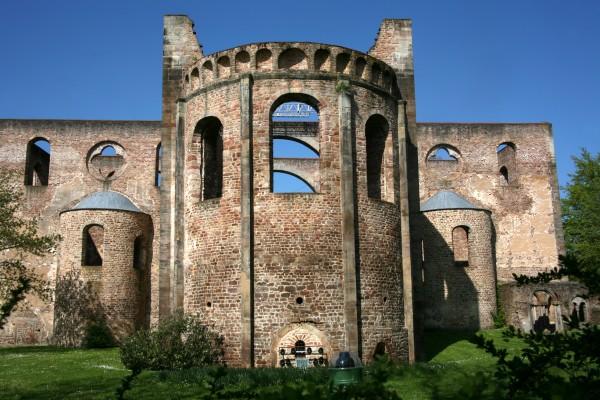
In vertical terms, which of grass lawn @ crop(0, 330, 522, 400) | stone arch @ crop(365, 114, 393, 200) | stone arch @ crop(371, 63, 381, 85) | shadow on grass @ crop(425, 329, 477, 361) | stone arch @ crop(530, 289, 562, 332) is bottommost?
grass lawn @ crop(0, 330, 522, 400)

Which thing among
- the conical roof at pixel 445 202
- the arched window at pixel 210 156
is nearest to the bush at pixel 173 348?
the arched window at pixel 210 156

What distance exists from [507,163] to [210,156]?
63.1 feet

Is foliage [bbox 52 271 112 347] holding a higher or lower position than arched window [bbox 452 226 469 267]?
lower

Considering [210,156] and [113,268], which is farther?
[113,268]

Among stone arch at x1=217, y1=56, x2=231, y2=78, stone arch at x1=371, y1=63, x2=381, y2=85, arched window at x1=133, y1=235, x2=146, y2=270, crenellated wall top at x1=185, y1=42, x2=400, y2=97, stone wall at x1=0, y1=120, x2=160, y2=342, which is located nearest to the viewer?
crenellated wall top at x1=185, y1=42, x2=400, y2=97

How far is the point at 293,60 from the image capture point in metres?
16.5

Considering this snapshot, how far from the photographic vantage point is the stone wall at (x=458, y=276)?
26609 millimetres

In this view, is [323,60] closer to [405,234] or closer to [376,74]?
[376,74]

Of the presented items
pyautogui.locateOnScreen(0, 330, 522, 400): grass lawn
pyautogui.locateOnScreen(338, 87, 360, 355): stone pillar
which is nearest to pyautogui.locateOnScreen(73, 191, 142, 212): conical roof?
pyautogui.locateOnScreen(0, 330, 522, 400): grass lawn

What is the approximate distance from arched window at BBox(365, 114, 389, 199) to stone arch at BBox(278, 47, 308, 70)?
2.43 meters

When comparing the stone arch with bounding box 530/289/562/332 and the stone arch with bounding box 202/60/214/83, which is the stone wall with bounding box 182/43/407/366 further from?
the stone arch with bounding box 530/289/562/332

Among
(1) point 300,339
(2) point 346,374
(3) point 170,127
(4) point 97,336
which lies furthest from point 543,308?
(2) point 346,374

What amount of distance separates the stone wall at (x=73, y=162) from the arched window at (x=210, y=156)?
10.4 metres

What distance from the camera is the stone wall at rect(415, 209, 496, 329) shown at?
26609mm
